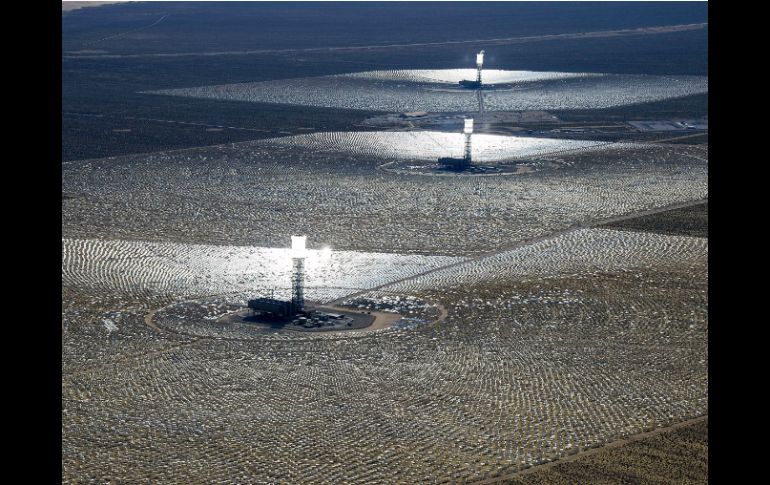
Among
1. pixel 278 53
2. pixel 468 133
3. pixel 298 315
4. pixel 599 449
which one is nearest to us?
pixel 599 449

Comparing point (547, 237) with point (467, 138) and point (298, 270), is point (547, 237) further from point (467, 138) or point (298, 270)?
point (467, 138)

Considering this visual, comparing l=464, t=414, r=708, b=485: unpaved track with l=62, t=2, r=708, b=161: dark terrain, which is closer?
l=464, t=414, r=708, b=485: unpaved track

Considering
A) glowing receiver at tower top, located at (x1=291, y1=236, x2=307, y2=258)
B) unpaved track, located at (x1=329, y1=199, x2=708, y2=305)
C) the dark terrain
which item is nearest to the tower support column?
glowing receiver at tower top, located at (x1=291, y1=236, x2=307, y2=258)

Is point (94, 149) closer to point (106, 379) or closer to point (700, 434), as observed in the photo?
point (106, 379)

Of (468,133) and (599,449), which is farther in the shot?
(468,133)

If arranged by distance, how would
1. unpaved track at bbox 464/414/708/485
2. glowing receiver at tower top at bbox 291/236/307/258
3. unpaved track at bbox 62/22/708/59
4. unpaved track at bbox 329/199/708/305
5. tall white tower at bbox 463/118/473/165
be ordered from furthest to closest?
1. unpaved track at bbox 62/22/708/59
2. tall white tower at bbox 463/118/473/165
3. unpaved track at bbox 329/199/708/305
4. glowing receiver at tower top at bbox 291/236/307/258
5. unpaved track at bbox 464/414/708/485

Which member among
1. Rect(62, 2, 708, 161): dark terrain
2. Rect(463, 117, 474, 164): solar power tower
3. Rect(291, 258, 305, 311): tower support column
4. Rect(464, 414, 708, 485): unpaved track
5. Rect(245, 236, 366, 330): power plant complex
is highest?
Rect(62, 2, 708, 161): dark terrain

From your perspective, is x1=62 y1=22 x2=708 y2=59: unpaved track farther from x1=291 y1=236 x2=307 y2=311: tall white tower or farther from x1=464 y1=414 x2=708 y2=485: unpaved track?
x1=464 y1=414 x2=708 y2=485: unpaved track

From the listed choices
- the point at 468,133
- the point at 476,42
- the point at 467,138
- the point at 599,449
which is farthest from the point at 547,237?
the point at 476,42

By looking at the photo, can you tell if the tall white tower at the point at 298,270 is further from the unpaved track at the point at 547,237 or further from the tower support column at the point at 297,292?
the unpaved track at the point at 547,237
